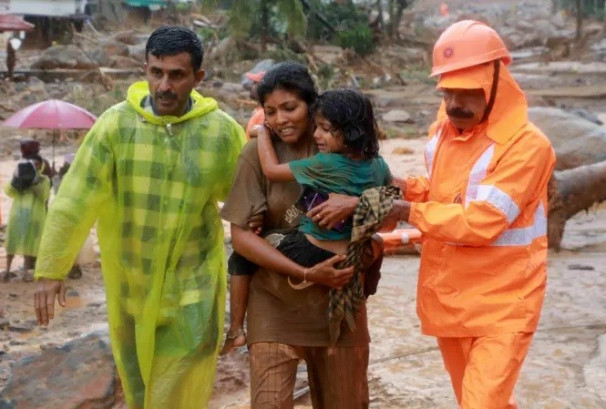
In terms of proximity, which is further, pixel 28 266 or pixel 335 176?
pixel 28 266

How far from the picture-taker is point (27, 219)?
912cm

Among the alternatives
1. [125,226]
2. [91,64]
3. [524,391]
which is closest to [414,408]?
[524,391]

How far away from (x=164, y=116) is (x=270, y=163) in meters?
0.58

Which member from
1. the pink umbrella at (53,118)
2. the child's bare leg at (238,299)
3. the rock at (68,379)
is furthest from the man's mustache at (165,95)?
the pink umbrella at (53,118)

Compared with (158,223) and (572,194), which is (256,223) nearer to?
(158,223)

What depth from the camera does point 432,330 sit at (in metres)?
3.78

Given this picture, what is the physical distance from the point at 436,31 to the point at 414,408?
142ft

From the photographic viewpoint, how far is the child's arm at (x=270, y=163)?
136 inches

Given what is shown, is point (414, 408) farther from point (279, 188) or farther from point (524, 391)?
point (279, 188)

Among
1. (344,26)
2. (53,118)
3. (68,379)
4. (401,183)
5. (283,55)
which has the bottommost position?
(68,379)

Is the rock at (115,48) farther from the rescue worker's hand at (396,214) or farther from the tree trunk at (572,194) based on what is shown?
the rescue worker's hand at (396,214)

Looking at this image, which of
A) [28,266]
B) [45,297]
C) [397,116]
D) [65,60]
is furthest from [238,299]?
[65,60]

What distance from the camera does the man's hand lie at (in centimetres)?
379

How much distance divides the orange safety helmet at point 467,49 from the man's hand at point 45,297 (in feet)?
5.11
